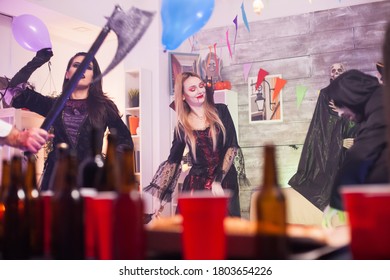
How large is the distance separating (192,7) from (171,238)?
115 inches

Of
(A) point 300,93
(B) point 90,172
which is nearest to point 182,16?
(A) point 300,93

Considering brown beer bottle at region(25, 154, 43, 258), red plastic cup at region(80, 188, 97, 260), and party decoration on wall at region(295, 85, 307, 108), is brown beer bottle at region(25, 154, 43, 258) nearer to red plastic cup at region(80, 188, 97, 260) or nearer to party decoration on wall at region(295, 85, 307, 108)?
red plastic cup at region(80, 188, 97, 260)

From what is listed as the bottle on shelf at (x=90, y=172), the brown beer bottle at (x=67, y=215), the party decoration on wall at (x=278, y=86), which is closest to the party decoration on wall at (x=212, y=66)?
the party decoration on wall at (x=278, y=86)

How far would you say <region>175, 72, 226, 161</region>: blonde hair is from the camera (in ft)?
14.6

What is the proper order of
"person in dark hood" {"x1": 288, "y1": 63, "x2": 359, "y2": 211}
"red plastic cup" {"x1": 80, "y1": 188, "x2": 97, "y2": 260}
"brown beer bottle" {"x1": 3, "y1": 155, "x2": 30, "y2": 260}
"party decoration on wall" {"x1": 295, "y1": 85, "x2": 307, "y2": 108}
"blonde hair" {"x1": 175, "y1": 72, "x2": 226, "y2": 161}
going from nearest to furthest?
"red plastic cup" {"x1": 80, "y1": 188, "x2": 97, "y2": 260} → "brown beer bottle" {"x1": 3, "y1": 155, "x2": 30, "y2": 260} → "person in dark hood" {"x1": 288, "y1": 63, "x2": 359, "y2": 211} → "party decoration on wall" {"x1": 295, "y1": 85, "x2": 307, "y2": 108} → "blonde hair" {"x1": 175, "y1": 72, "x2": 226, "y2": 161}

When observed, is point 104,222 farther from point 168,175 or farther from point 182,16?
point 168,175

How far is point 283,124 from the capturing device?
4234mm

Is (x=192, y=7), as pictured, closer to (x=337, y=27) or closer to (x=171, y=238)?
(x=337, y=27)

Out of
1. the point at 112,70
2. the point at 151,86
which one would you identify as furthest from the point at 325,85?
the point at 112,70

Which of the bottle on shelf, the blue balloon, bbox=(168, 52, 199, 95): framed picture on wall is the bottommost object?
the bottle on shelf

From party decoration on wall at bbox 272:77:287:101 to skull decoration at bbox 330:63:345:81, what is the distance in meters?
0.41

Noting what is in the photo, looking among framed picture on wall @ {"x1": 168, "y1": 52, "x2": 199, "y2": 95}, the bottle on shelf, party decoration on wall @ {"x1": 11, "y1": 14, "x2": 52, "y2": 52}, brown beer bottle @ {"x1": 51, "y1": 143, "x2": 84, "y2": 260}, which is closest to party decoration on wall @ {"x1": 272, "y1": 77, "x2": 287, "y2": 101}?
framed picture on wall @ {"x1": 168, "y1": 52, "x2": 199, "y2": 95}

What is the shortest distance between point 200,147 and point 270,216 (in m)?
3.70

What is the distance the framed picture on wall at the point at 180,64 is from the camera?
15.2 feet
